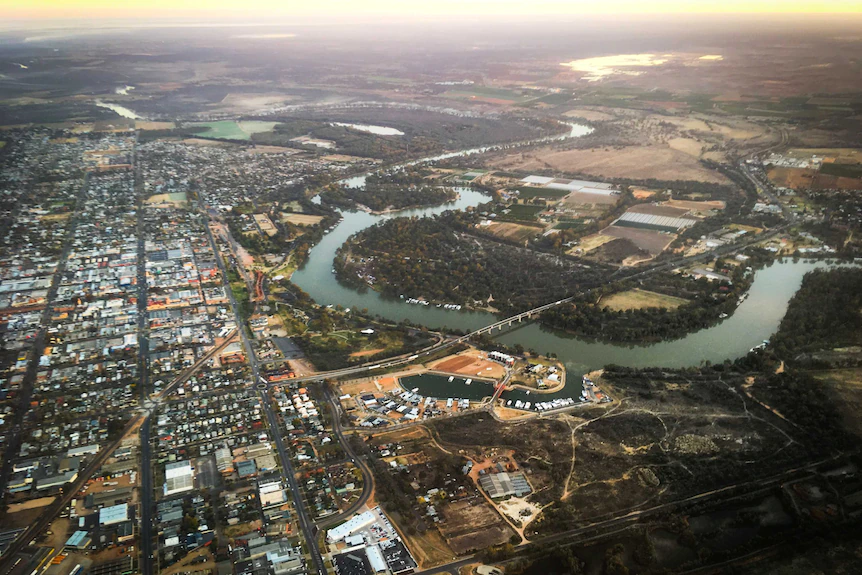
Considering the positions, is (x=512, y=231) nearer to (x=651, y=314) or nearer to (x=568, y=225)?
(x=568, y=225)

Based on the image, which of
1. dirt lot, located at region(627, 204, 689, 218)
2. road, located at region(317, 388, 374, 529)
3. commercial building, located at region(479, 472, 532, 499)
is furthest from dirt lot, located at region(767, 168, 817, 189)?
road, located at region(317, 388, 374, 529)

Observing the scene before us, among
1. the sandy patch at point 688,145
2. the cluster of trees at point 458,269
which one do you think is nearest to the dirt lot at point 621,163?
the sandy patch at point 688,145

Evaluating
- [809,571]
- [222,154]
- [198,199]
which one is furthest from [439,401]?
[222,154]

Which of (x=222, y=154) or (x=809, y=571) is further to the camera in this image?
(x=222, y=154)

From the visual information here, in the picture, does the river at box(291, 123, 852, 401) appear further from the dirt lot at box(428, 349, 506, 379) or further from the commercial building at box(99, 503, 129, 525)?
the commercial building at box(99, 503, 129, 525)

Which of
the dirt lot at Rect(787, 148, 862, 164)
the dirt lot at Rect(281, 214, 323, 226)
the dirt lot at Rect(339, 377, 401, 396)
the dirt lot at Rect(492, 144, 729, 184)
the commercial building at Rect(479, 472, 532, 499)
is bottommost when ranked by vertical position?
the commercial building at Rect(479, 472, 532, 499)

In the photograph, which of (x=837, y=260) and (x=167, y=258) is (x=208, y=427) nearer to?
(x=167, y=258)
